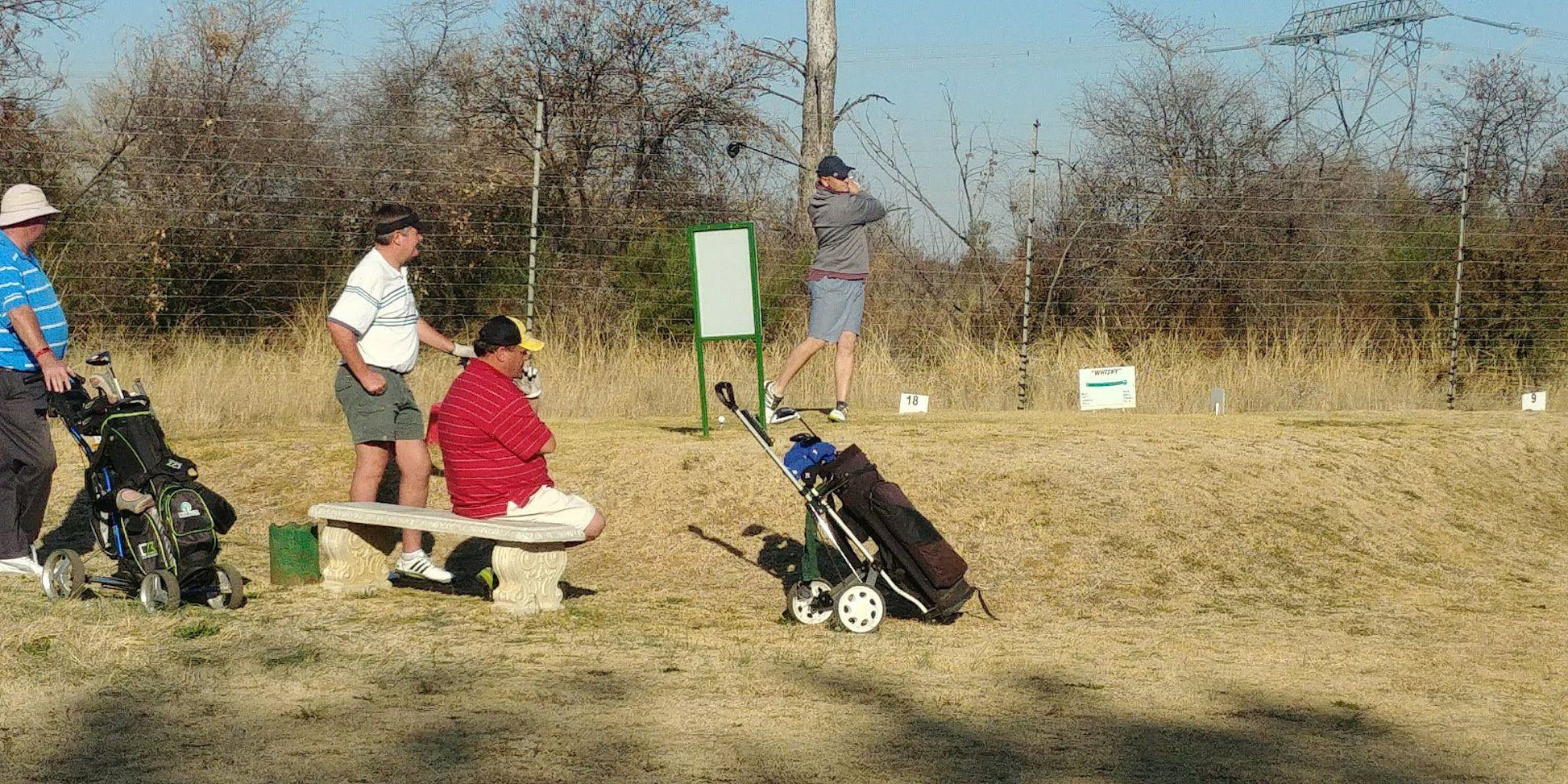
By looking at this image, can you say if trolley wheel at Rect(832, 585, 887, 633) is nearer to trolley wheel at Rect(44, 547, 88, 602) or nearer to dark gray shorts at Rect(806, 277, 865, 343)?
trolley wheel at Rect(44, 547, 88, 602)

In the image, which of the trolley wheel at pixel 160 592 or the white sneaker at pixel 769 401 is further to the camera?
the white sneaker at pixel 769 401

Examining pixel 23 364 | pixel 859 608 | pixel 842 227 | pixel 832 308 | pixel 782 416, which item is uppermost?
pixel 842 227

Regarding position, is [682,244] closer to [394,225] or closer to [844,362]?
[844,362]

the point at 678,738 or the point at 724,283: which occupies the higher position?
the point at 724,283

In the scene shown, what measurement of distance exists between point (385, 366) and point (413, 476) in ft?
2.02

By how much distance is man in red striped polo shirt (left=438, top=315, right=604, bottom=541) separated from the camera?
7340 mm

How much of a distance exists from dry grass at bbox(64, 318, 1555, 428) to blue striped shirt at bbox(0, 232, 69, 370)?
4869 mm

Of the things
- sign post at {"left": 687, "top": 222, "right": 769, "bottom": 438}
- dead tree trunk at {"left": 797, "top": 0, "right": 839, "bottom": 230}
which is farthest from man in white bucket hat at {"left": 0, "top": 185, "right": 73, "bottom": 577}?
dead tree trunk at {"left": 797, "top": 0, "right": 839, "bottom": 230}

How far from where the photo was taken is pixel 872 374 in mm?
14945

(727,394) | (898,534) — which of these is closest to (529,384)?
(727,394)

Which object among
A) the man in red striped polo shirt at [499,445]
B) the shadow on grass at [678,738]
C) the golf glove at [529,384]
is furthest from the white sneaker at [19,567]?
the golf glove at [529,384]

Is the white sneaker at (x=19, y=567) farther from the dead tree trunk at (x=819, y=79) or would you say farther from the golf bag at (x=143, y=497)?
the dead tree trunk at (x=819, y=79)

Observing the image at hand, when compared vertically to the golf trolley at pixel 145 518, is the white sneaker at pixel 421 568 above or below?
below

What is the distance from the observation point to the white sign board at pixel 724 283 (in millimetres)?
10656
